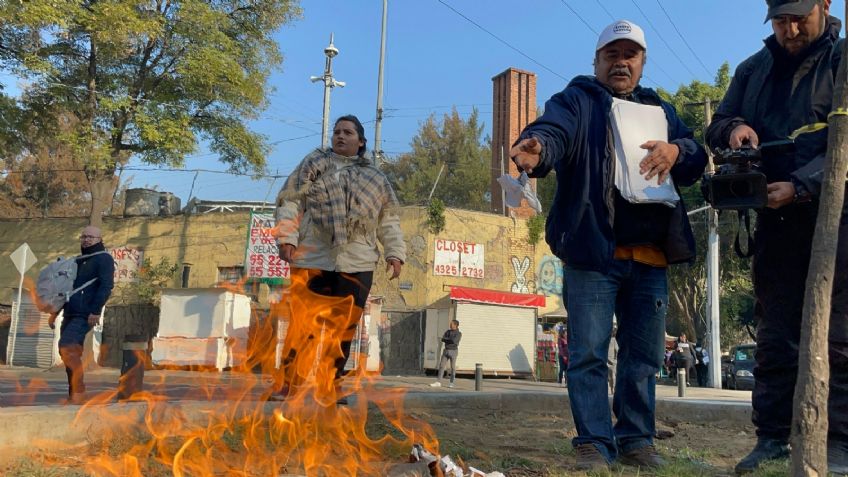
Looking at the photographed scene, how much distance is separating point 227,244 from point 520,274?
455 inches

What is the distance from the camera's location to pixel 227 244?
25.8 m

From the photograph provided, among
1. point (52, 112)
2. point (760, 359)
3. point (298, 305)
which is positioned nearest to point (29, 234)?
point (52, 112)

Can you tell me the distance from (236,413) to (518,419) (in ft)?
7.11

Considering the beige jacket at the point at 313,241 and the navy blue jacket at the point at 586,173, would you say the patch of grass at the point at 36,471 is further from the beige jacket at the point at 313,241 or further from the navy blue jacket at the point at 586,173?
the navy blue jacket at the point at 586,173

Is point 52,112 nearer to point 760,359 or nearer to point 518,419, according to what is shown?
point 518,419

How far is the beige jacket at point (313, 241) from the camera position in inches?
180

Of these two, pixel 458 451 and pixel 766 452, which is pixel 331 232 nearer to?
pixel 458 451

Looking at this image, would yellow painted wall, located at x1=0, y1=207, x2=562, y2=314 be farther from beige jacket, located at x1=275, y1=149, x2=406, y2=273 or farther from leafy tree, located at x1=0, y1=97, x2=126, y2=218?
beige jacket, located at x1=275, y1=149, x2=406, y2=273

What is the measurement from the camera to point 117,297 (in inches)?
1013

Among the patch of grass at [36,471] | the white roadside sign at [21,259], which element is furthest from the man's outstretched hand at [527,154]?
the white roadside sign at [21,259]

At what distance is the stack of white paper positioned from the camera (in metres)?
3.28

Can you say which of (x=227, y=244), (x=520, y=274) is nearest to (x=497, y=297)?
(x=520, y=274)

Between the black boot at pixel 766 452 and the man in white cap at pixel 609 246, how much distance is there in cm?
40

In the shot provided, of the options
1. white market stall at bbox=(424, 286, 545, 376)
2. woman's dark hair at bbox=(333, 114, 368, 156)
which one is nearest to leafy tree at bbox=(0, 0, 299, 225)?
white market stall at bbox=(424, 286, 545, 376)
